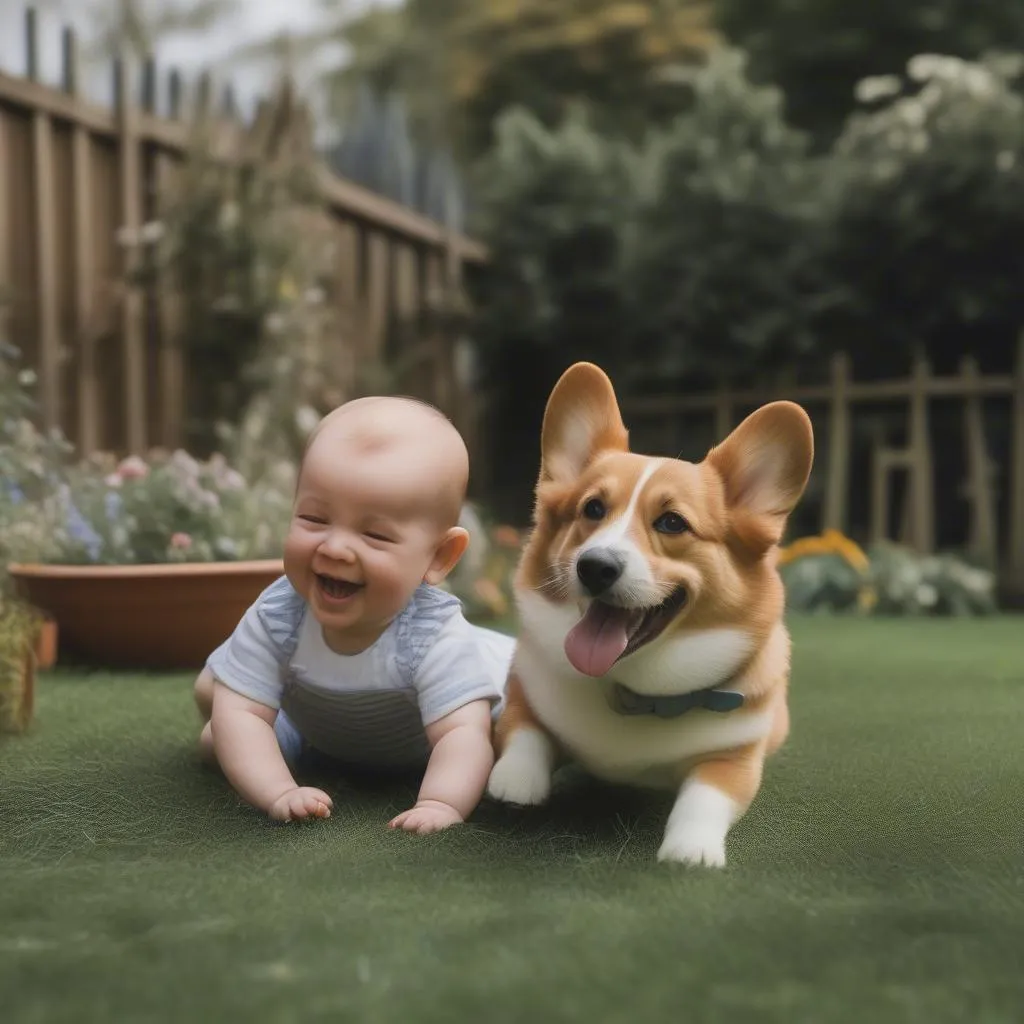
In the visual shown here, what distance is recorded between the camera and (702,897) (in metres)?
1.50

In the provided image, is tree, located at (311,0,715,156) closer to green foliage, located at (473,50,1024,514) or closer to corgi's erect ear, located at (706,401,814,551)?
green foliage, located at (473,50,1024,514)

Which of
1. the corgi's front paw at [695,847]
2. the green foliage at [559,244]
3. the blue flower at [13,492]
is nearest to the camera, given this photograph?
the corgi's front paw at [695,847]

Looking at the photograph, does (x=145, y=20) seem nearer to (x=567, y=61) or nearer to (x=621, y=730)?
(x=567, y=61)

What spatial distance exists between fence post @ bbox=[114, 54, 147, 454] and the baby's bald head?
3.79m

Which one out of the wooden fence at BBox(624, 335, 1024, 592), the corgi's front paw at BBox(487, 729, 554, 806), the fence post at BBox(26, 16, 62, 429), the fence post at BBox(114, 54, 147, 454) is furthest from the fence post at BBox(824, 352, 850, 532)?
the corgi's front paw at BBox(487, 729, 554, 806)

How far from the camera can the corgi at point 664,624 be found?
5.78 feet

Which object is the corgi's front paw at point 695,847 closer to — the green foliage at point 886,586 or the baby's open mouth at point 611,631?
the baby's open mouth at point 611,631

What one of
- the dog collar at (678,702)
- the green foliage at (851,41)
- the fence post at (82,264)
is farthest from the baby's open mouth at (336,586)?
the green foliage at (851,41)

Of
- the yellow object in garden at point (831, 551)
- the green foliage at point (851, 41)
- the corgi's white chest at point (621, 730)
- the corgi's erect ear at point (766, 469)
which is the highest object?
the green foliage at point (851, 41)

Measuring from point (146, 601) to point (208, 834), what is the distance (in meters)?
1.77

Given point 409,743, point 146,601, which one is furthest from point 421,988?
point 146,601

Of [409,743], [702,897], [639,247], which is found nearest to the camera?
[702,897]

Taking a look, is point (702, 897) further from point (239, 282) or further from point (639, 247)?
point (639, 247)

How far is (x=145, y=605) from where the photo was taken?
11.4 ft
